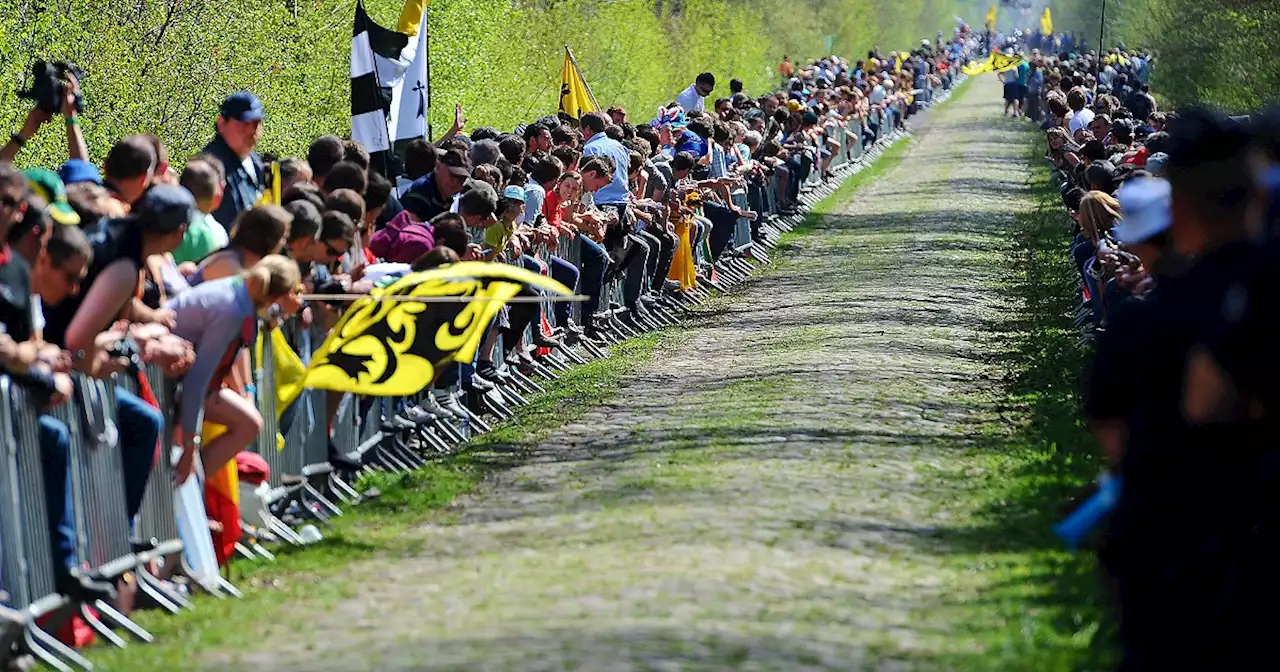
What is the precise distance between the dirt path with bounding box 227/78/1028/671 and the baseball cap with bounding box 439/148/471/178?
183cm

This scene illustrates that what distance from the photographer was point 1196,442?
21.7 ft

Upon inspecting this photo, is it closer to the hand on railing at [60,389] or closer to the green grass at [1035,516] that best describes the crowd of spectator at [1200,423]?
the green grass at [1035,516]

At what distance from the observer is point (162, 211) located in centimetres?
986

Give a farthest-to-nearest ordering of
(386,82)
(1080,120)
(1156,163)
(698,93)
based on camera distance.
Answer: (698,93)
(1080,120)
(386,82)
(1156,163)

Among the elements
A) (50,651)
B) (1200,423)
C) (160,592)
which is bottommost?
(160,592)

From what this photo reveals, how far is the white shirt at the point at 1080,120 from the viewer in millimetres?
29906

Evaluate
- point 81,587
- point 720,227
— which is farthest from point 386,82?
point 81,587

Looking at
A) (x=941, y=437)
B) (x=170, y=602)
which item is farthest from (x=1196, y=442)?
(x=941, y=437)

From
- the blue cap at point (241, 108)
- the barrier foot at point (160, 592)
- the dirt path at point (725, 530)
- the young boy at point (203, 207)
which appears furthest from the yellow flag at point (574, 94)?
the barrier foot at point (160, 592)

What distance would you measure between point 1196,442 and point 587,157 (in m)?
13.8

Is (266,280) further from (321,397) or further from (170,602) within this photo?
(321,397)

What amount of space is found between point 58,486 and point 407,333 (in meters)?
4.10

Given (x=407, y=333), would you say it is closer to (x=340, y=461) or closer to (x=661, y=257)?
(x=340, y=461)

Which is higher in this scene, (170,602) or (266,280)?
(266,280)
